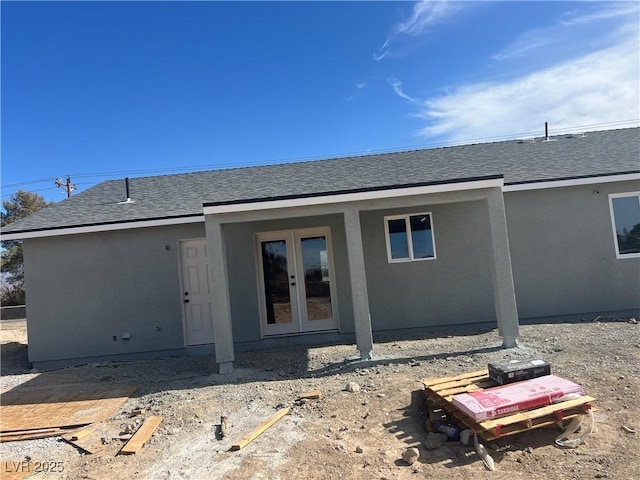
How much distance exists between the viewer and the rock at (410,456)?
4073 mm

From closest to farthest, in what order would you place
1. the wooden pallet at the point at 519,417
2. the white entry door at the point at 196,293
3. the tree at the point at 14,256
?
the wooden pallet at the point at 519,417 < the white entry door at the point at 196,293 < the tree at the point at 14,256

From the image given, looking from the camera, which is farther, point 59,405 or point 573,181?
point 573,181

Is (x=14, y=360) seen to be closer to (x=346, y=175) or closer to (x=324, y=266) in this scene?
(x=324, y=266)

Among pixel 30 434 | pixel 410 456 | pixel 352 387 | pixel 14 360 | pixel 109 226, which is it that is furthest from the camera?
pixel 14 360

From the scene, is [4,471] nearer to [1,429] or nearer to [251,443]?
[1,429]

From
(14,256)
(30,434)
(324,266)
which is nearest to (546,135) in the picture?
(324,266)

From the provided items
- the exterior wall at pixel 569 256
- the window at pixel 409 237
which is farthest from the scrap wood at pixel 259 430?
the exterior wall at pixel 569 256

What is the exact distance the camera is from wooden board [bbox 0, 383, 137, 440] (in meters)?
5.71

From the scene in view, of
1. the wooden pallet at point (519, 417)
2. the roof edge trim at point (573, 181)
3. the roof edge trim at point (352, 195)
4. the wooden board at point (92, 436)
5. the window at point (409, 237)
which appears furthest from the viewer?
the window at point (409, 237)

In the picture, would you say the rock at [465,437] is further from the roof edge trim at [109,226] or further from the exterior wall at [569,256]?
the roof edge trim at [109,226]

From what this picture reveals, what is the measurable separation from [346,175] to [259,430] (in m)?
6.67

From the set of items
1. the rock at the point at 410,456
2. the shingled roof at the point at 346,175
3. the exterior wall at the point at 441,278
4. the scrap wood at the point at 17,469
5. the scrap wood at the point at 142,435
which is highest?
the shingled roof at the point at 346,175

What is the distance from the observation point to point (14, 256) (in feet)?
85.5

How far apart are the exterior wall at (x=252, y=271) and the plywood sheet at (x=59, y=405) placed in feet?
9.43
